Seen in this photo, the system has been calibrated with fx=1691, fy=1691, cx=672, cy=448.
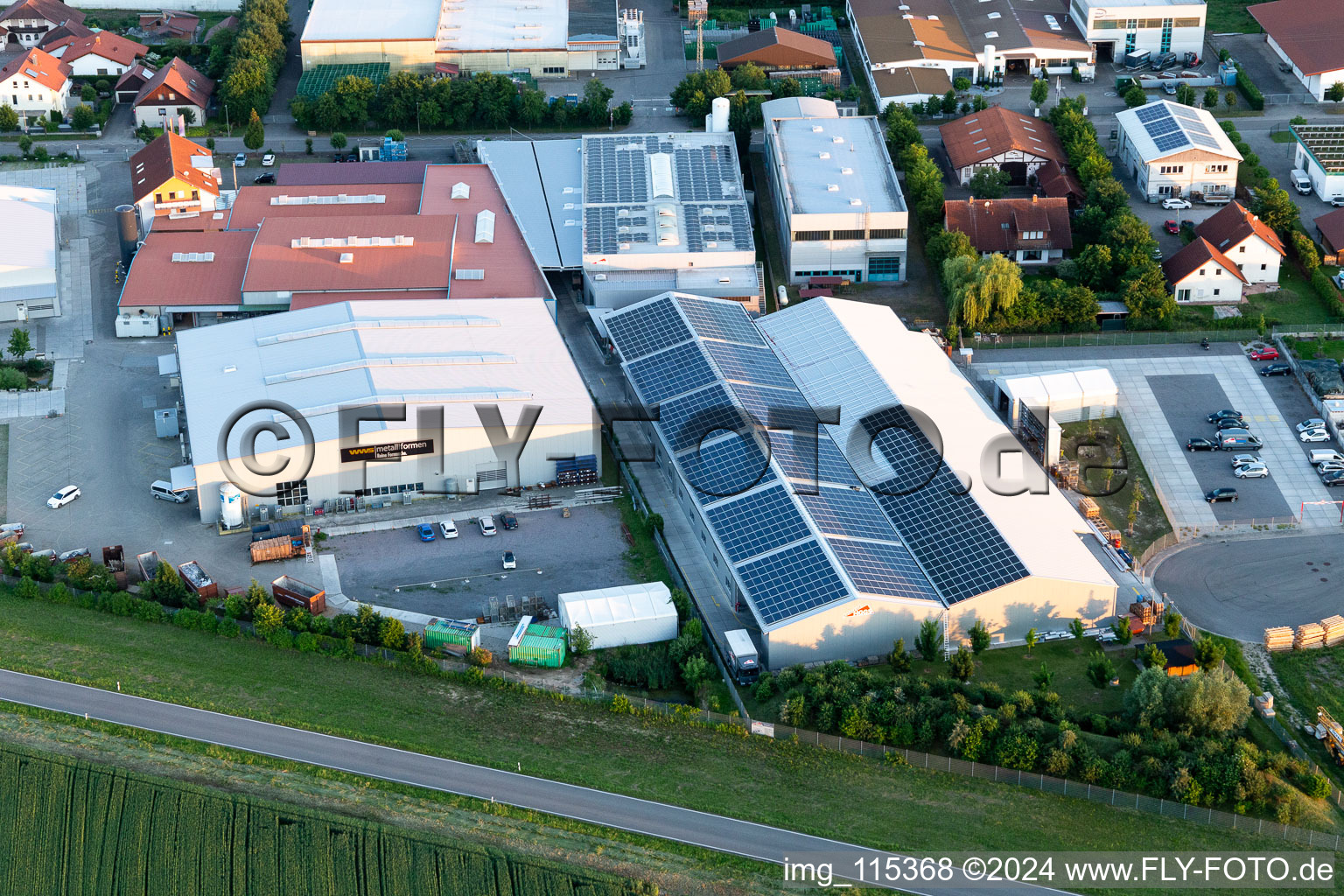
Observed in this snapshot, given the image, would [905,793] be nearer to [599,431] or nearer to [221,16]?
[599,431]

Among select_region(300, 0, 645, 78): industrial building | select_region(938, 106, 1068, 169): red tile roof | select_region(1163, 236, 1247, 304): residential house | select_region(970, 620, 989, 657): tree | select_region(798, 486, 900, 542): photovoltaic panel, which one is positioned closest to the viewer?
select_region(970, 620, 989, 657): tree

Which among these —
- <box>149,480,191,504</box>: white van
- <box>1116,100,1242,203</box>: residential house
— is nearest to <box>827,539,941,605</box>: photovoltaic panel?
<box>149,480,191,504</box>: white van

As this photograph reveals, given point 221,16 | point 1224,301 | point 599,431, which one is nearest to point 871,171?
point 1224,301

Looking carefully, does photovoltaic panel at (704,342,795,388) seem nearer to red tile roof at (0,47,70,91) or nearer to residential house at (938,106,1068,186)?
residential house at (938,106,1068,186)

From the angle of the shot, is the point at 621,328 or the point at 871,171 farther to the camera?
the point at 871,171

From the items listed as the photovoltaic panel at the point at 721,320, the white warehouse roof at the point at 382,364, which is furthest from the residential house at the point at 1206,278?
the white warehouse roof at the point at 382,364

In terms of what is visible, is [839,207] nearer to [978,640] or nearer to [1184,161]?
[1184,161]
